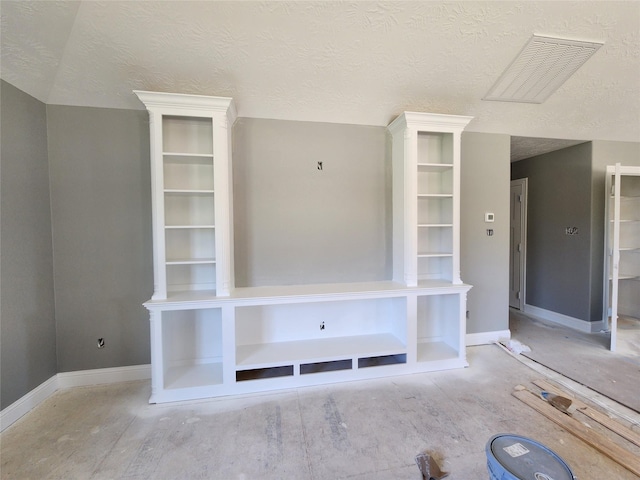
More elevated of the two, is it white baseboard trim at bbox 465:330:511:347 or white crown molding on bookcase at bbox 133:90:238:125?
white crown molding on bookcase at bbox 133:90:238:125

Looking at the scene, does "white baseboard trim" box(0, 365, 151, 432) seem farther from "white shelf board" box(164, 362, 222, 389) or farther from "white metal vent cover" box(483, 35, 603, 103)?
"white metal vent cover" box(483, 35, 603, 103)

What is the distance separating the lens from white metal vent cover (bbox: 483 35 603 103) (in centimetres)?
214

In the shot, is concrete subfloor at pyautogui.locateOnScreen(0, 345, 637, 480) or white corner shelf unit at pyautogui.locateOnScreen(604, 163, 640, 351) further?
white corner shelf unit at pyautogui.locateOnScreen(604, 163, 640, 351)

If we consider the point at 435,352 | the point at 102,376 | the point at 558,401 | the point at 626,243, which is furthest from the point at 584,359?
the point at 102,376

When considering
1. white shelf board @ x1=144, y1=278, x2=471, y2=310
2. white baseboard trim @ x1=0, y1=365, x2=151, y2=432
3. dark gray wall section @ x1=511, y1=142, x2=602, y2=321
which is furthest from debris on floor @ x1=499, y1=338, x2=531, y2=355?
white baseboard trim @ x1=0, y1=365, x2=151, y2=432

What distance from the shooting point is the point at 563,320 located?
3.64 meters

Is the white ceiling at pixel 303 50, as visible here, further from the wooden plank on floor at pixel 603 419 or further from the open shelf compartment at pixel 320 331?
the wooden plank on floor at pixel 603 419

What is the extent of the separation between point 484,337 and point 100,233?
410 centimetres

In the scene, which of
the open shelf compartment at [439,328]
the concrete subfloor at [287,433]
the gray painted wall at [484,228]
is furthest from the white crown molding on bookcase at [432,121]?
the concrete subfloor at [287,433]

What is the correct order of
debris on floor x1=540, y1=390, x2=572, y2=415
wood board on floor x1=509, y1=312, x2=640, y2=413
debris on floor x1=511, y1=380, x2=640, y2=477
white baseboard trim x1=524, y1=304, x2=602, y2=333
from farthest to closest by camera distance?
white baseboard trim x1=524, y1=304, x2=602, y2=333, wood board on floor x1=509, y1=312, x2=640, y2=413, debris on floor x1=540, y1=390, x2=572, y2=415, debris on floor x1=511, y1=380, x2=640, y2=477

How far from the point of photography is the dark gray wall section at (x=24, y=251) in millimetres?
1878

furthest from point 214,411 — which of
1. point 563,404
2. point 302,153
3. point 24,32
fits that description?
point 24,32

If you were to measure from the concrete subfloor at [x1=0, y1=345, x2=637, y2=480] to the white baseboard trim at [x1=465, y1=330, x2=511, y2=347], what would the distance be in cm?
69

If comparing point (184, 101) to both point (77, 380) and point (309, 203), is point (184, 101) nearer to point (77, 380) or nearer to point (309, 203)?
point (309, 203)
